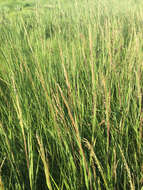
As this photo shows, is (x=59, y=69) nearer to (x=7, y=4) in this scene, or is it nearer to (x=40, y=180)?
(x=40, y=180)

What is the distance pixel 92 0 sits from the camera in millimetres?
2318

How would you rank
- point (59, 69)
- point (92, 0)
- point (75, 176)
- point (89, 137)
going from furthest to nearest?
point (92, 0)
point (59, 69)
point (89, 137)
point (75, 176)

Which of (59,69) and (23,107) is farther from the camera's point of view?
(59,69)

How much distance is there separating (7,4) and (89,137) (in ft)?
14.3

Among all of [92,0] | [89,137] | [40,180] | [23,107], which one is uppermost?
[92,0]

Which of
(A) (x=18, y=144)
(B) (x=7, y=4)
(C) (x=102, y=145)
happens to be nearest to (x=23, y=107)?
(A) (x=18, y=144)

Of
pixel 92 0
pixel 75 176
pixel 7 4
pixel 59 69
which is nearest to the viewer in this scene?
pixel 75 176

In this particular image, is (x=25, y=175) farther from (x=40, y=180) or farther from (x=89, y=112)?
(x=89, y=112)

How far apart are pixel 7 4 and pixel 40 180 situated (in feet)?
14.6

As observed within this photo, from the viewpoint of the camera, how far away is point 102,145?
906mm

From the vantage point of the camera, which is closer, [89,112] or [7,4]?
[89,112]

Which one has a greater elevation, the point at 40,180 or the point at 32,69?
the point at 32,69

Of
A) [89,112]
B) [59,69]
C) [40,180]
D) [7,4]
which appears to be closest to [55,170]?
[40,180]

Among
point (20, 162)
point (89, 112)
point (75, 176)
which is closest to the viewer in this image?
point (75, 176)
